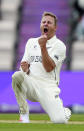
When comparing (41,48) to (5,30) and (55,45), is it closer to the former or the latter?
(55,45)

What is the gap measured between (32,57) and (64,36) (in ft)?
33.7

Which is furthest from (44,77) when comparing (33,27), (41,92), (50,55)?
(33,27)

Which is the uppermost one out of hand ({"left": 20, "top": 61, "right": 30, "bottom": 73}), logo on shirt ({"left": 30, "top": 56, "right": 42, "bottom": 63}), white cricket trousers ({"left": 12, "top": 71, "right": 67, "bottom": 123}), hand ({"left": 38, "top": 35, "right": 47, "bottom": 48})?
hand ({"left": 38, "top": 35, "right": 47, "bottom": 48})

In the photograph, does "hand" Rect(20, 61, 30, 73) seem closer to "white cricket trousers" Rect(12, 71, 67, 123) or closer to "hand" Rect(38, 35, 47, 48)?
"white cricket trousers" Rect(12, 71, 67, 123)

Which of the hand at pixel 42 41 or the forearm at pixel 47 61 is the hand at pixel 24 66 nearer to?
the forearm at pixel 47 61

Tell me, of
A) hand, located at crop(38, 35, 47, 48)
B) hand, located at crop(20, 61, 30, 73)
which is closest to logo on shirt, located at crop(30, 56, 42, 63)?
hand, located at crop(20, 61, 30, 73)

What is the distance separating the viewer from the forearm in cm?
1024

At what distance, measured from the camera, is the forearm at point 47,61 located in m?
10.2

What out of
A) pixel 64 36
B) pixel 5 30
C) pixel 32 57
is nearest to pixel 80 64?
pixel 64 36

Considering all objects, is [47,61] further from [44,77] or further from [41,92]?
[41,92]

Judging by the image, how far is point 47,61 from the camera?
1034 cm

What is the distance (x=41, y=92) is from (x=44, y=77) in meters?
0.23

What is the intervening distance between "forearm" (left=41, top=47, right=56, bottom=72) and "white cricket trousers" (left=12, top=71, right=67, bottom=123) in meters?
0.28

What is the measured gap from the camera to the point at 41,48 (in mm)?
10273
